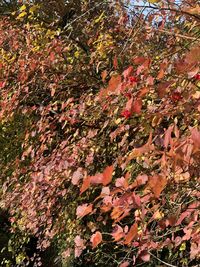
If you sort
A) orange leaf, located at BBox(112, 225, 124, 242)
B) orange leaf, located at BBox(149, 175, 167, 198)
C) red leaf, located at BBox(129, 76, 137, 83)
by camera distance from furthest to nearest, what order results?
red leaf, located at BBox(129, 76, 137, 83) < orange leaf, located at BBox(112, 225, 124, 242) < orange leaf, located at BBox(149, 175, 167, 198)

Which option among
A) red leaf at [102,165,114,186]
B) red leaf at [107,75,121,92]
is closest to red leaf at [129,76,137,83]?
red leaf at [107,75,121,92]

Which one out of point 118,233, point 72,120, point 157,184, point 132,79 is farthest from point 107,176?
point 72,120

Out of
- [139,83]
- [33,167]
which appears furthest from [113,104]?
[33,167]

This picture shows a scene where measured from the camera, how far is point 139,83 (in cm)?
218

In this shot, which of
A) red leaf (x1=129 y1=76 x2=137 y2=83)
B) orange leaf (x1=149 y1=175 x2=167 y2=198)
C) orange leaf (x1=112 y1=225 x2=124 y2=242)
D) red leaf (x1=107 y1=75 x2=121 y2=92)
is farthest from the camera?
red leaf (x1=129 y1=76 x2=137 y2=83)

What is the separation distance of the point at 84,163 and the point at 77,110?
39 centimetres

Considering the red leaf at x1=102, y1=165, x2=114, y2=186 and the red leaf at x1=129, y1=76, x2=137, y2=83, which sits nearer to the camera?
the red leaf at x1=102, y1=165, x2=114, y2=186

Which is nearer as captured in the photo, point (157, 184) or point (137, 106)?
point (157, 184)

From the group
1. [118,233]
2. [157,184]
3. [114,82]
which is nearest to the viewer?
[157,184]

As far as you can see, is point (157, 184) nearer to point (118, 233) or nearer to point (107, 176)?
point (107, 176)

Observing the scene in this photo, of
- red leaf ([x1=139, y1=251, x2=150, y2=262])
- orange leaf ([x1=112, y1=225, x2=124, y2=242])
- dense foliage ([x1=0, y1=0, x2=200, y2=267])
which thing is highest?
orange leaf ([x1=112, y1=225, x2=124, y2=242])

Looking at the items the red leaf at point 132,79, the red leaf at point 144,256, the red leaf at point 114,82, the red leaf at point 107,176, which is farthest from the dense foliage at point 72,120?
the red leaf at point 107,176

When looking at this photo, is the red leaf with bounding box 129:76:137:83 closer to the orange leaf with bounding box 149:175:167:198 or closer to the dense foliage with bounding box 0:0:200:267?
the dense foliage with bounding box 0:0:200:267

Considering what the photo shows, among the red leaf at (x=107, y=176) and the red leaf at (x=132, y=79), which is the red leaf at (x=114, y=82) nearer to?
the red leaf at (x=132, y=79)
